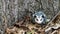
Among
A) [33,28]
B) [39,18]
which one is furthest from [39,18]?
[33,28]

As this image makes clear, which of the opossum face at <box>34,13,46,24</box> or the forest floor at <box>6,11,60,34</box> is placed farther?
the opossum face at <box>34,13,46,24</box>

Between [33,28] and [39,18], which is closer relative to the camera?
[33,28]

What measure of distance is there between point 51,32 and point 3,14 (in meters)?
0.75

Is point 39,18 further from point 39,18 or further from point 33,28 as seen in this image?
point 33,28

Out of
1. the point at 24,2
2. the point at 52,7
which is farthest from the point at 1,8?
the point at 52,7

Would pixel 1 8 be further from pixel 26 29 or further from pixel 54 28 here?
pixel 54 28

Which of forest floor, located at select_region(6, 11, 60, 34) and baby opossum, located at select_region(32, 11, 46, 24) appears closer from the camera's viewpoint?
forest floor, located at select_region(6, 11, 60, 34)

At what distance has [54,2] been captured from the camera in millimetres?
3297

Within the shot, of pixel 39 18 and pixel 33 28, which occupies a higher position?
pixel 39 18

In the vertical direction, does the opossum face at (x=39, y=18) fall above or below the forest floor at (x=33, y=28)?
above

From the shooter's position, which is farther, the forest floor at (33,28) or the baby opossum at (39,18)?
the baby opossum at (39,18)

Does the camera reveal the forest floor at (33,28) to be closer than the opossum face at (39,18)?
Yes

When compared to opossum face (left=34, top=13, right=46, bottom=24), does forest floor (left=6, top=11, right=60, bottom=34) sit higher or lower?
lower

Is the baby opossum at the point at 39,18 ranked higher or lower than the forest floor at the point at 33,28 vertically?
higher
